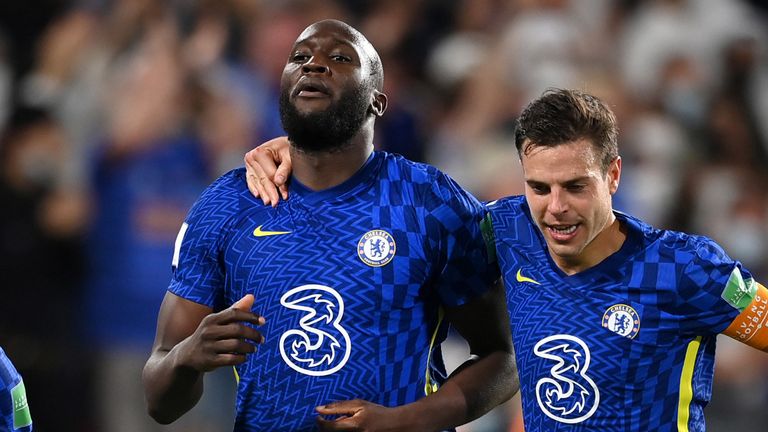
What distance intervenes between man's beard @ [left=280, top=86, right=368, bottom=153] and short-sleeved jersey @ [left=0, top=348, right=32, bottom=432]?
111 centimetres

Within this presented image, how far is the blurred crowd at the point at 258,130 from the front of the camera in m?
7.90

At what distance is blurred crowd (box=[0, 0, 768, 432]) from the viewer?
790 cm

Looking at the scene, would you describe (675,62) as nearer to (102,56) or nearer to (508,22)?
(508,22)

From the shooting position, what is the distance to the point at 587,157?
342 centimetres

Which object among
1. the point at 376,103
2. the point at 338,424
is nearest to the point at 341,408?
the point at 338,424

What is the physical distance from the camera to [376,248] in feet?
11.7

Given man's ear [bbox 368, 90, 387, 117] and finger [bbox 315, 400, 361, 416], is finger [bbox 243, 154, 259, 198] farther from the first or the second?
finger [bbox 315, 400, 361, 416]

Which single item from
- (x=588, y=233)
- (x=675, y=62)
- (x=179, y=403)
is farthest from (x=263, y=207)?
(x=675, y=62)

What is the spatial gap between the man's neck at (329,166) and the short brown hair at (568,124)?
20.3 inches

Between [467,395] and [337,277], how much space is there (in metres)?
0.55

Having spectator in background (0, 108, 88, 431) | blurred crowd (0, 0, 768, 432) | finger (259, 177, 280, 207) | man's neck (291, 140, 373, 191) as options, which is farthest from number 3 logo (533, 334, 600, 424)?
spectator in background (0, 108, 88, 431)

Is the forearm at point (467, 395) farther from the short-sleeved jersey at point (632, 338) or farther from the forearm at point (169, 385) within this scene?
the forearm at point (169, 385)

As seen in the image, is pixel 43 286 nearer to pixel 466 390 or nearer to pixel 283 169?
pixel 283 169

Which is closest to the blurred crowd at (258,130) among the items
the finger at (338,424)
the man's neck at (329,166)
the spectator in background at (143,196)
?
the spectator in background at (143,196)
